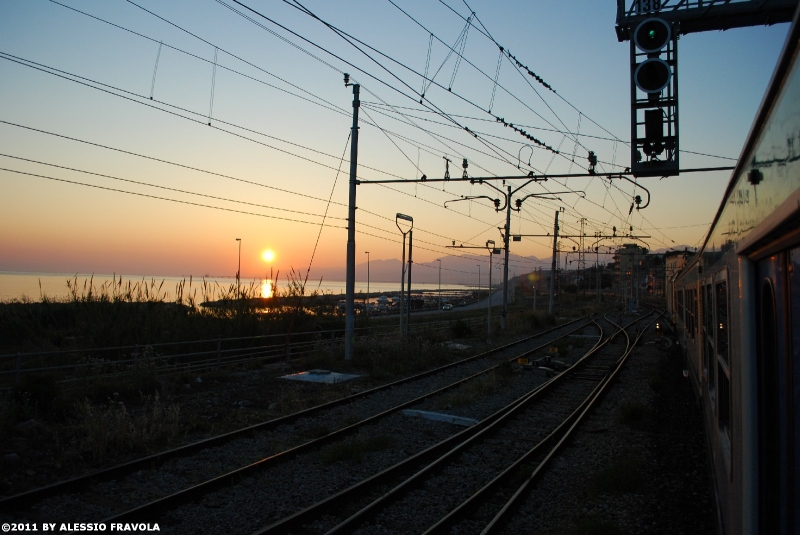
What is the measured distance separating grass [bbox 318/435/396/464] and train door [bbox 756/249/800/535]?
6482 mm

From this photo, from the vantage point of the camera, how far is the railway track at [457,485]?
6180mm

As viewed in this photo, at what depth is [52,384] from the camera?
10.7 metres

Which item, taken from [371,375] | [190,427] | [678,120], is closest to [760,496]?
[678,120]

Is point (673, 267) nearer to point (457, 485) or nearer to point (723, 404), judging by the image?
point (457, 485)

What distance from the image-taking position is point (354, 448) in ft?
28.7

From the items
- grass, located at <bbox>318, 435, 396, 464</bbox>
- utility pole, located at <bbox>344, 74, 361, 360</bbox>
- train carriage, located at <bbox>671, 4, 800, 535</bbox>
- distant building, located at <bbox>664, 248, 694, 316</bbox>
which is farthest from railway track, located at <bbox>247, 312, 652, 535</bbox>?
distant building, located at <bbox>664, 248, 694, 316</bbox>

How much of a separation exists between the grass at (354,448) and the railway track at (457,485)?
2.66ft

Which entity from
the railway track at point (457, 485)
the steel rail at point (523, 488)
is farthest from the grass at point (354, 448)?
the steel rail at point (523, 488)

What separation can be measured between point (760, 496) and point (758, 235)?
3.91 feet

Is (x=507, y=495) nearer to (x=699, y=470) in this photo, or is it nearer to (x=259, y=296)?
(x=699, y=470)

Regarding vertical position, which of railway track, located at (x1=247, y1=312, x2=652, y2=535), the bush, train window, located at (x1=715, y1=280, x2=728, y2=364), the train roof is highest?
the train roof

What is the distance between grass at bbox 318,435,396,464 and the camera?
8.45m

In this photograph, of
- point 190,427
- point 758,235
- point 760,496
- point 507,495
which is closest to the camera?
point 758,235

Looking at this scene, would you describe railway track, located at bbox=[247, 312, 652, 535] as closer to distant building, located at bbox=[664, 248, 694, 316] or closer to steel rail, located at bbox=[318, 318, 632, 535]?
steel rail, located at bbox=[318, 318, 632, 535]
